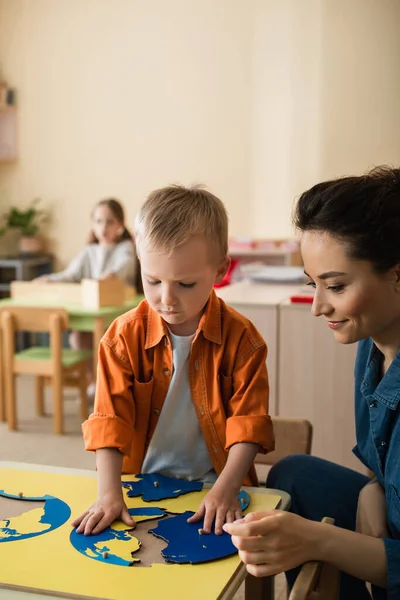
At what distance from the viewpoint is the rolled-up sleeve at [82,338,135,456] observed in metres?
1.30

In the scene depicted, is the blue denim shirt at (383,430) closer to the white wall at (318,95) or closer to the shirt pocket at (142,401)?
the shirt pocket at (142,401)

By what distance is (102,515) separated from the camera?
1.11 m

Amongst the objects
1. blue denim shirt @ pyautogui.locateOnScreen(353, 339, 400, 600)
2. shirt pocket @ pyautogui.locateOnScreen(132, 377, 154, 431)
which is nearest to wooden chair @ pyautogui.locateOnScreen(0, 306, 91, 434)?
shirt pocket @ pyautogui.locateOnScreen(132, 377, 154, 431)

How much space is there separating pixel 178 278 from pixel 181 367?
207 mm

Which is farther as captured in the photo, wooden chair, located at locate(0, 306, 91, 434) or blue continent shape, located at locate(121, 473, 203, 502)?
wooden chair, located at locate(0, 306, 91, 434)

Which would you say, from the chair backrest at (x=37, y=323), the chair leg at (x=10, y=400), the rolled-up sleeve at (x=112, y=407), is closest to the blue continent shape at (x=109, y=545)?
the rolled-up sleeve at (x=112, y=407)

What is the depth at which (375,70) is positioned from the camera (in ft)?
16.2

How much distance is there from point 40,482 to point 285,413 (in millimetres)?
1774

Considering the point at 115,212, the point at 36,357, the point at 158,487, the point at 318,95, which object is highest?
the point at 318,95

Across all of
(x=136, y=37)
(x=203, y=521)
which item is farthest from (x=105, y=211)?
(x=203, y=521)

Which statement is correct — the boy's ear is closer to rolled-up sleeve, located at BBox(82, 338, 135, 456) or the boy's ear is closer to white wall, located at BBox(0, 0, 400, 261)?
rolled-up sleeve, located at BBox(82, 338, 135, 456)

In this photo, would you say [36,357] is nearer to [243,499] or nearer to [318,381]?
[318,381]

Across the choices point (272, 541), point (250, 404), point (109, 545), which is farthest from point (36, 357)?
point (272, 541)

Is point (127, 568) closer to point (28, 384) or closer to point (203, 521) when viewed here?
point (203, 521)
